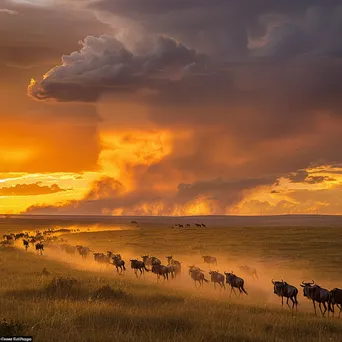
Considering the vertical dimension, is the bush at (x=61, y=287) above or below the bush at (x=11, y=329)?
above

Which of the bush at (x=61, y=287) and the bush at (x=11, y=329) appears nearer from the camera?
the bush at (x=11, y=329)

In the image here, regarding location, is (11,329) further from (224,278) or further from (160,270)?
(224,278)

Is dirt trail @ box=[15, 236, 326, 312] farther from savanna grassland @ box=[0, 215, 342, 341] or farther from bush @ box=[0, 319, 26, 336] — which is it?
bush @ box=[0, 319, 26, 336]

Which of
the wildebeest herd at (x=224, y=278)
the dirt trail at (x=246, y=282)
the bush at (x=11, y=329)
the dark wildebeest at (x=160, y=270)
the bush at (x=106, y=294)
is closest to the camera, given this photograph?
the bush at (x=11, y=329)

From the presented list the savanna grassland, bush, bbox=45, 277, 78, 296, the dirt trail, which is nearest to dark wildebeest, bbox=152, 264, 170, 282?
the dirt trail

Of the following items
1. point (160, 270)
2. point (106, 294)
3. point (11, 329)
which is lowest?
point (11, 329)

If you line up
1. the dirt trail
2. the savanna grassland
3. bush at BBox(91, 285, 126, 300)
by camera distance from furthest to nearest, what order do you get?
1. the dirt trail
2. bush at BBox(91, 285, 126, 300)
3. the savanna grassland

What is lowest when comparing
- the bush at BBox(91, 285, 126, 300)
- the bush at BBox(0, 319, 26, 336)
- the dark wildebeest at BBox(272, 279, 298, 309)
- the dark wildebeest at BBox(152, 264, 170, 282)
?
the bush at BBox(0, 319, 26, 336)

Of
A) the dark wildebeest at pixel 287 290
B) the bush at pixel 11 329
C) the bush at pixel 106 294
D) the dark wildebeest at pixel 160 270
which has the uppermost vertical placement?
the dark wildebeest at pixel 160 270

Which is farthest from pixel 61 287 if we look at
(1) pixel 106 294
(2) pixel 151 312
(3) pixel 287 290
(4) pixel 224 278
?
(4) pixel 224 278

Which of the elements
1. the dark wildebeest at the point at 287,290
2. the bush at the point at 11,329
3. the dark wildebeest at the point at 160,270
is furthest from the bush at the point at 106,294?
the dark wildebeest at the point at 160,270

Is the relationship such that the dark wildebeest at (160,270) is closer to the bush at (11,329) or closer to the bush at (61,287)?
the bush at (61,287)

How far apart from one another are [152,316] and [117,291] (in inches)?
195

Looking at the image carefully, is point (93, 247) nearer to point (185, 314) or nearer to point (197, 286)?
point (197, 286)
